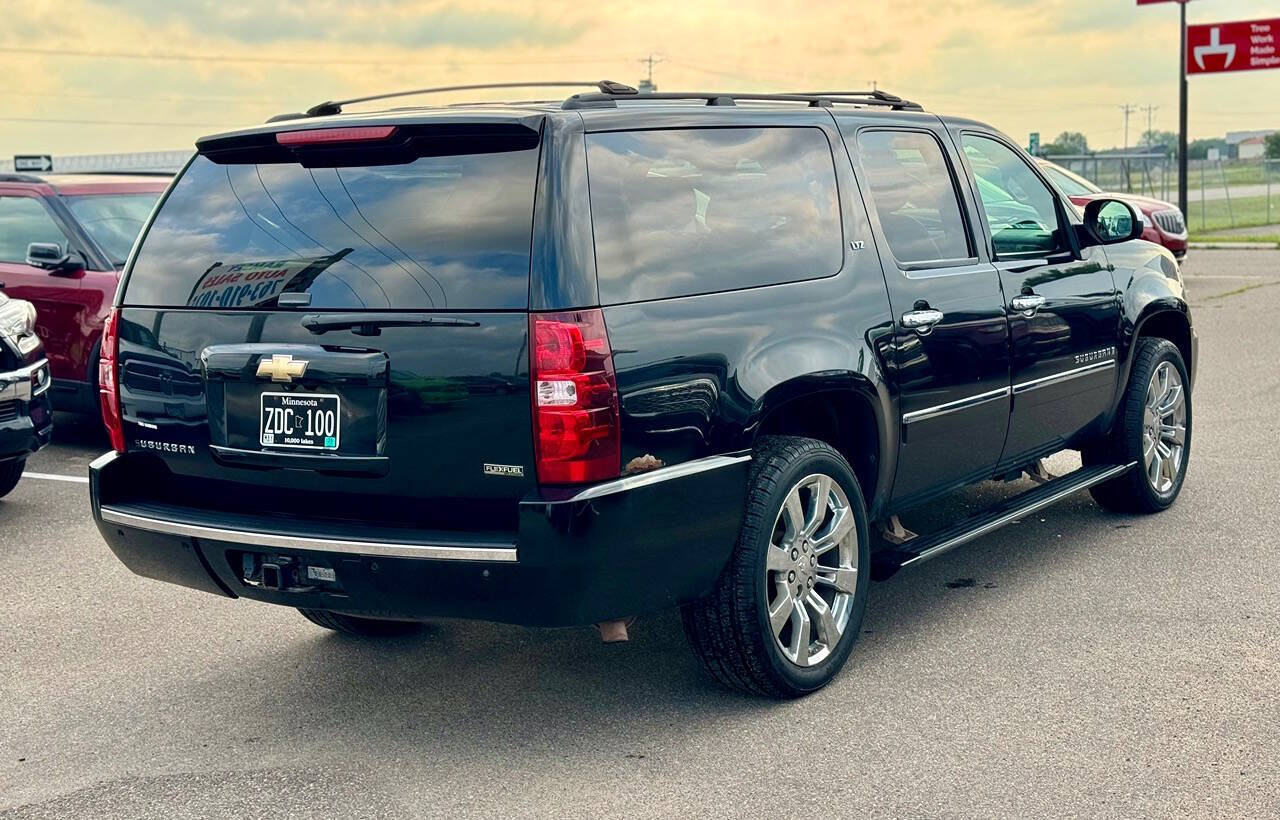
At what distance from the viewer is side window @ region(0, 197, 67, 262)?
1002cm

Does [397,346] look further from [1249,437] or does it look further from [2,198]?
[2,198]

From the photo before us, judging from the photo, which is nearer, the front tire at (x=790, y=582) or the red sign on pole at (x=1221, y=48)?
the front tire at (x=790, y=582)

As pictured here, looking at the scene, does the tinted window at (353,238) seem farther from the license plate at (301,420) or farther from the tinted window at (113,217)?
the tinted window at (113,217)

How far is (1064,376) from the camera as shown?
6055 millimetres

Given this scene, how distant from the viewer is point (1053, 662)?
4906 mm

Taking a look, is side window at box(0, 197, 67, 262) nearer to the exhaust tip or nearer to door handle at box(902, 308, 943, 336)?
door handle at box(902, 308, 943, 336)

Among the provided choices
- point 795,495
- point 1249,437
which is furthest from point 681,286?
point 1249,437

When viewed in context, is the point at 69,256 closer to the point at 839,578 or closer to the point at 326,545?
the point at 326,545

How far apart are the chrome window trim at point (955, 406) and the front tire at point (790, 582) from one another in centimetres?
41

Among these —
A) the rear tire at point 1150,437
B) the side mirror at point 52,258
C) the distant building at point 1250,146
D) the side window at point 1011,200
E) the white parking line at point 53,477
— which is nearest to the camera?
the side window at point 1011,200

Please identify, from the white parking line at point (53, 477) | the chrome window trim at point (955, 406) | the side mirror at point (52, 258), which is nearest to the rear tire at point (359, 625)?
the chrome window trim at point (955, 406)

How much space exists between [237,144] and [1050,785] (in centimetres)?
301

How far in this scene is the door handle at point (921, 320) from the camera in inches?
201

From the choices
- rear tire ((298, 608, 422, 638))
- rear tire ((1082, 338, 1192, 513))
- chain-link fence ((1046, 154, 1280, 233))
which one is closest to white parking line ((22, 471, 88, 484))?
rear tire ((298, 608, 422, 638))
